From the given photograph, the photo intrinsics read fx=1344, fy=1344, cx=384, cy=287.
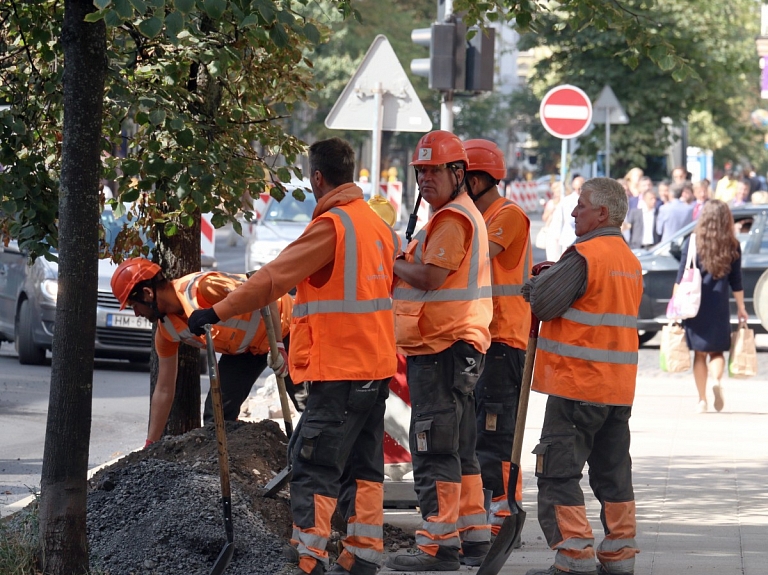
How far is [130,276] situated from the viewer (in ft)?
22.0

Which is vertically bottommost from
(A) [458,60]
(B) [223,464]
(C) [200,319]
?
(B) [223,464]

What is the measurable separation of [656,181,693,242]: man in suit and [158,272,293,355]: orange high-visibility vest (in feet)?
42.7

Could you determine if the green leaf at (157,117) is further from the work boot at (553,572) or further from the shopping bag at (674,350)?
the shopping bag at (674,350)

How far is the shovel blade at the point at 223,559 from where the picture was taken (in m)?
5.49

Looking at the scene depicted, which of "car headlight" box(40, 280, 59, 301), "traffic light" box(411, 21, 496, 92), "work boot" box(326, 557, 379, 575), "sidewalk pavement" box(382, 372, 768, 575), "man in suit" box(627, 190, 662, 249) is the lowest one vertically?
"sidewalk pavement" box(382, 372, 768, 575)

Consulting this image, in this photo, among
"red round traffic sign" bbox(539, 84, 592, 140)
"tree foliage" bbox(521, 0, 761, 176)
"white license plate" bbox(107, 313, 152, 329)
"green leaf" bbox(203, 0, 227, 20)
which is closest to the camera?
"green leaf" bbox(203, 0, 227, 20)

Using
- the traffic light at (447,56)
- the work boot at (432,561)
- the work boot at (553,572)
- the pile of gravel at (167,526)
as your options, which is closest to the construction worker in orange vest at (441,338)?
the work boot at (432,561)

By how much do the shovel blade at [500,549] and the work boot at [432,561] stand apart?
0.22 m

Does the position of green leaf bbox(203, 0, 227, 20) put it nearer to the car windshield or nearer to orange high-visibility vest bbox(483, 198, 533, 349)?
orange high-visibility vest bbox(483, 198, 533, 349)

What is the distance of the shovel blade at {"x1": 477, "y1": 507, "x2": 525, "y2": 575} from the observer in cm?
575

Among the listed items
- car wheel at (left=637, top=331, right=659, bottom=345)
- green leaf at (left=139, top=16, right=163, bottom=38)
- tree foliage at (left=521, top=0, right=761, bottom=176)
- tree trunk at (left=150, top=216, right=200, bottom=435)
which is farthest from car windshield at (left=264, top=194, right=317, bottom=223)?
green leaf at (left=139, top=16, right=163, bottom=38)

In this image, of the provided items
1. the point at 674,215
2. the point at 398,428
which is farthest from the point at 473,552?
the point at 674,215

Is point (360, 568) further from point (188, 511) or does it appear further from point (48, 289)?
point (48, 289)

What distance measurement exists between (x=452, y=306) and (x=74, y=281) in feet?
5.60
